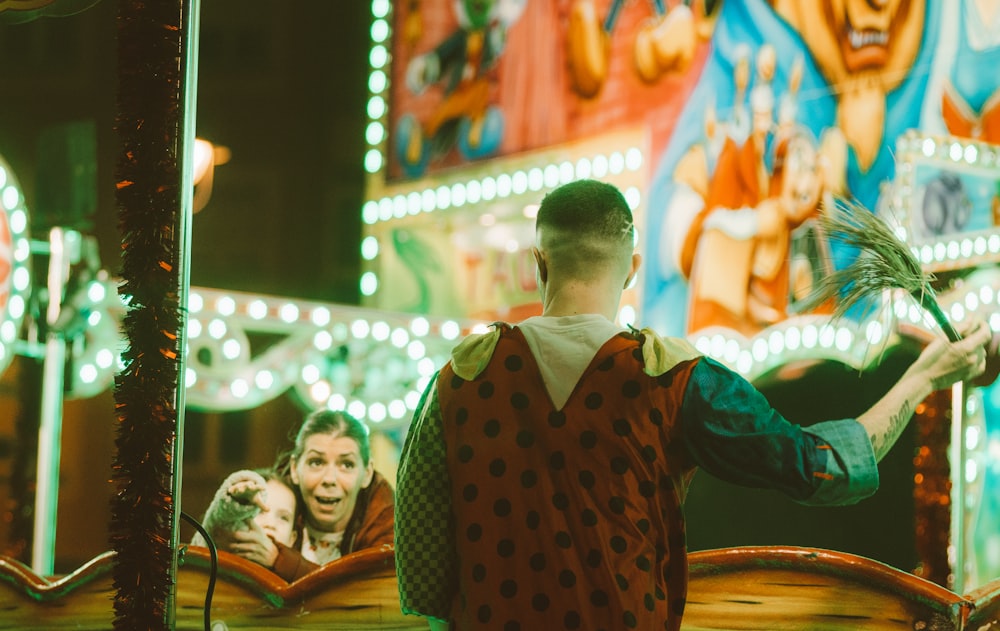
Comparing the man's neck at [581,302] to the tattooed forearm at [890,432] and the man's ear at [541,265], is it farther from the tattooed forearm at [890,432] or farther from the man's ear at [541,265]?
the tattooed forearm at [890,432]

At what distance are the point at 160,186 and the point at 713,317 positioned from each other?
2.12 metres

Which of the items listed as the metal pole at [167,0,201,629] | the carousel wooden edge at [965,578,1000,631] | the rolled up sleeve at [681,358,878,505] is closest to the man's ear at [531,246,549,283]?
the rolled up sleeve at [681,358,878,505]

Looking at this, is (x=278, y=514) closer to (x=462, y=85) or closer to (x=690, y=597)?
(x=690, y=597)

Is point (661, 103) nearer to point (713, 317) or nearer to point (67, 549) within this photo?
point (713, 317)

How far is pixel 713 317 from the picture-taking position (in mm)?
3578

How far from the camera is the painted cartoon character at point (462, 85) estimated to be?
14.5ft

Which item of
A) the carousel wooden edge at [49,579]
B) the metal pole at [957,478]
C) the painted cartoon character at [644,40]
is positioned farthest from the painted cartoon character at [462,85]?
the metal pole at [957,478]

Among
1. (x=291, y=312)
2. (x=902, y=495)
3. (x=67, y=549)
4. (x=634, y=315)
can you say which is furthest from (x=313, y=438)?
(x=902, y=495)

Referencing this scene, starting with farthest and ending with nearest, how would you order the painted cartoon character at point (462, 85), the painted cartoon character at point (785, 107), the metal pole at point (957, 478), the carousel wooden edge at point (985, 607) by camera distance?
the painted cartoon character at point (462, 85) < the painted cartoon character at point (785, 107) < the metal pole at point (957, 478) < the carousel wooden edge at point (985, 607)

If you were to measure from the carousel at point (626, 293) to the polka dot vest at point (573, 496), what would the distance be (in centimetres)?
57

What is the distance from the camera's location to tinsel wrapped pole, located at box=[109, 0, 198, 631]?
192cm

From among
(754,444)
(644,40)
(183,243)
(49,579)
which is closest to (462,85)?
(644,40)

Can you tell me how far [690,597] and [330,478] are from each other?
115 cm

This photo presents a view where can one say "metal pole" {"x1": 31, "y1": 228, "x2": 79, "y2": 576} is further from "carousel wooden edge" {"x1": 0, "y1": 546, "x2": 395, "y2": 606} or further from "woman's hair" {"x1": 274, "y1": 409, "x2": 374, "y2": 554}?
"woman's hair" {"x1": 274, "y1": 409, "x2": 374, "y2": 554}
